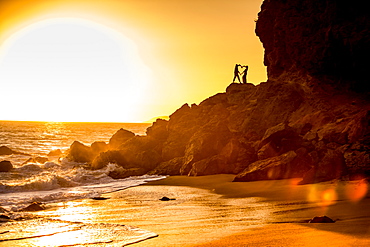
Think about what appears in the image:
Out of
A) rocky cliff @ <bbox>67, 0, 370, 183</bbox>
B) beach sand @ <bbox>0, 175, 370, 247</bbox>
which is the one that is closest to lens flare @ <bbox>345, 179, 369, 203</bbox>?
beach sand @ <bbox>0, 175, 370, 247</bbox>

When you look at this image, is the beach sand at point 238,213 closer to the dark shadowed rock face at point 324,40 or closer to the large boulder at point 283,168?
the large boulder at point 283,168

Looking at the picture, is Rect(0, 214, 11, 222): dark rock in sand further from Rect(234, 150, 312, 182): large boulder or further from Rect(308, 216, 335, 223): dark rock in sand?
Rect(234, 150, 312, 182): large boulder

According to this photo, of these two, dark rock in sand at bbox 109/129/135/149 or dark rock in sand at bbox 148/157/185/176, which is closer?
dark rock in sand at bbox 148/157/185/176

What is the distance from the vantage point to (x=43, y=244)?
26.7 feet

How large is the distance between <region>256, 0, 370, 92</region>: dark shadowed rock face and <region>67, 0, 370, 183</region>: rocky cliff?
49 mm

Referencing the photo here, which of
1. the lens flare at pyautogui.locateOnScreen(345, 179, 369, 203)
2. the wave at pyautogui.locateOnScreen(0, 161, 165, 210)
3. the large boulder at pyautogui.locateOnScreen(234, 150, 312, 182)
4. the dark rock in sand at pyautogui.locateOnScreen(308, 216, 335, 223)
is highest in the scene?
the large boulder at pyautogui.locateOnScreen(234, 150, 312, 182)

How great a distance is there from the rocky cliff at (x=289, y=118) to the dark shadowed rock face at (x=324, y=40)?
0.05m

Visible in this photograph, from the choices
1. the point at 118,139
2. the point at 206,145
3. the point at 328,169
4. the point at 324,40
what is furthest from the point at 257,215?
the point at 118,139

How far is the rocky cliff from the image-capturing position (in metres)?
15.4

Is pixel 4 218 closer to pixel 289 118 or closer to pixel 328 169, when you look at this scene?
pixel 328 169

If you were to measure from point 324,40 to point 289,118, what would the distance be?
4496mm

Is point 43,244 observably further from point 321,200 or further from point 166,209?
point 321,200

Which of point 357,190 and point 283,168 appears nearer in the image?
point 357,190

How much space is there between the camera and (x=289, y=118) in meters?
21.4
